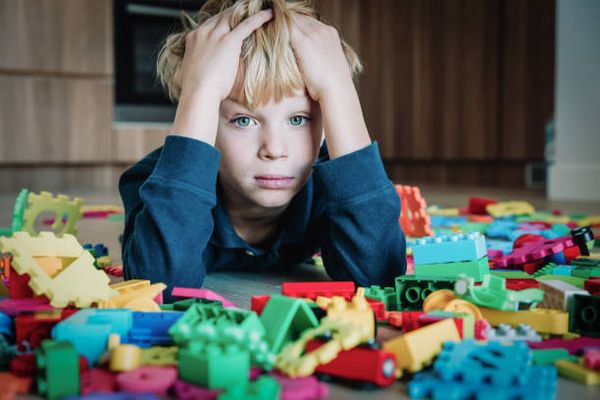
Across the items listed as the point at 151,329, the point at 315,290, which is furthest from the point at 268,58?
the point at 151,329

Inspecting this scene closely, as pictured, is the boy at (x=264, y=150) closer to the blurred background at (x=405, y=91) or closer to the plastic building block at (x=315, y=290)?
the plastic building block at (x=315, y=290)

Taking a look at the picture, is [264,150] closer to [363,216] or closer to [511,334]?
[363,216]

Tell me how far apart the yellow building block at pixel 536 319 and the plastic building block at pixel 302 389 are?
0.79ft

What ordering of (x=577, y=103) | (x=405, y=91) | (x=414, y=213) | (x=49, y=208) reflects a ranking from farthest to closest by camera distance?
(x=405, y=91) < (x=577, y=103) < (x=414, y=213) < (x=49, y=208)

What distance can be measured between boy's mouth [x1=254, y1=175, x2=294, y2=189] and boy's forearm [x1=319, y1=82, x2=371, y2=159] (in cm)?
7

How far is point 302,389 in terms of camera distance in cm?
53

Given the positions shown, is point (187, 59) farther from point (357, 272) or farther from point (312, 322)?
point (312, 322)

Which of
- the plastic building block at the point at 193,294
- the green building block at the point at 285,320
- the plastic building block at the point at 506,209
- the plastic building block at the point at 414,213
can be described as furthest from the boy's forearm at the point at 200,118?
the plastic building block at the point at 506,209

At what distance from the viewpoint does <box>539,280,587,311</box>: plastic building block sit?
0.72 meters

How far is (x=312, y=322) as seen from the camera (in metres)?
0.64

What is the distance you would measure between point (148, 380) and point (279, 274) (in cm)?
61

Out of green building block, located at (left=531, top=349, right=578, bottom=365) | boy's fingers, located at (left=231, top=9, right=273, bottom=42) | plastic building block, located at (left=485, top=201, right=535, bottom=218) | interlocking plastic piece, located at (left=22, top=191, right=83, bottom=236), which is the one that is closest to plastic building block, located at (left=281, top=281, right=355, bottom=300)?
green building block, located at (left=531, top=349, right=578, bottom=365)

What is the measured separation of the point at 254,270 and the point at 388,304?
391mm

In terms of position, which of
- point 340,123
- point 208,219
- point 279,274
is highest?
point 340,123
